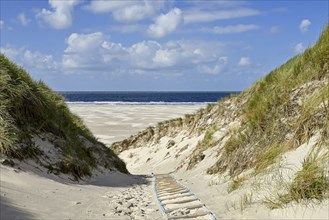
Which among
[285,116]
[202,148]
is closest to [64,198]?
[285,116]

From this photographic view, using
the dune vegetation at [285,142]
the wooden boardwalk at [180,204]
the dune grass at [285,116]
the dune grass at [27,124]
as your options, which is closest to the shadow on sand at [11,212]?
the wooden boardwalk at [180,204]

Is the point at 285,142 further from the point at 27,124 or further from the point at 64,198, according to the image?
the point at 27,124

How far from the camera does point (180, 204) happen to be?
6.96m

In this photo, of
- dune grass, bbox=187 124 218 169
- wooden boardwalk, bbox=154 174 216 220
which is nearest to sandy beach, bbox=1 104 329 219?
wooden boardwalk, bbox=154 174 216 220

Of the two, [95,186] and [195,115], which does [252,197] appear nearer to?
[95,186]

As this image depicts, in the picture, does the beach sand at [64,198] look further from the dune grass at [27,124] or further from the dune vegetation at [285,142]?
the dune vegetation at [285,142]

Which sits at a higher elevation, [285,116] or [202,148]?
[285,116]

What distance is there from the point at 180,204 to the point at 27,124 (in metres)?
4.43

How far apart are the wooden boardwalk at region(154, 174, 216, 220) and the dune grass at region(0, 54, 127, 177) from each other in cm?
229

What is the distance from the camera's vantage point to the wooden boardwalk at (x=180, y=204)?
598 centimetres

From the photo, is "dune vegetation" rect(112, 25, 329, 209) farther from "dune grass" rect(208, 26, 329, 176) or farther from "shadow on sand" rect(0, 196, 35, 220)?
"shadow on sand" rect(0, 196, 35, 220)

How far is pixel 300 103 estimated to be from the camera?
28.2 feet

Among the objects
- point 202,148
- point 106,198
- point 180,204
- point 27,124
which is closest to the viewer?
point 180,204

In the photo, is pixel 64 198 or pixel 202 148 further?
pixel 202 148
